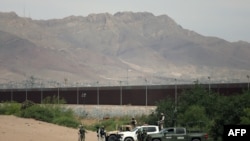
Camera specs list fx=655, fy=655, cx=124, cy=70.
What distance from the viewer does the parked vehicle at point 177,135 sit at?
40219mm

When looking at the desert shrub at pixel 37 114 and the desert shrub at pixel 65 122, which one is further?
the desert shrub at pixel 37 114

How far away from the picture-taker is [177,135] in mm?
40531

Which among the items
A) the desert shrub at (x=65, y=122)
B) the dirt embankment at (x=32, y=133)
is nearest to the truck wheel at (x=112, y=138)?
the dirt embankment at (x=32, y=133)

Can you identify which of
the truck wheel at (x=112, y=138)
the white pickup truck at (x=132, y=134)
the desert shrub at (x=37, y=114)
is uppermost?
the desert shrub at (x=37, y=114)

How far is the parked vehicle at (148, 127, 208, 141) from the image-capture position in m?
40.2

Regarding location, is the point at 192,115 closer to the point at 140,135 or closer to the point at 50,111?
the point at 140,135

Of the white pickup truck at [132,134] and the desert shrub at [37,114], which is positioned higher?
the desert shrub at [37,114]

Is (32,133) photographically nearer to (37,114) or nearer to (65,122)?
(37,114)
